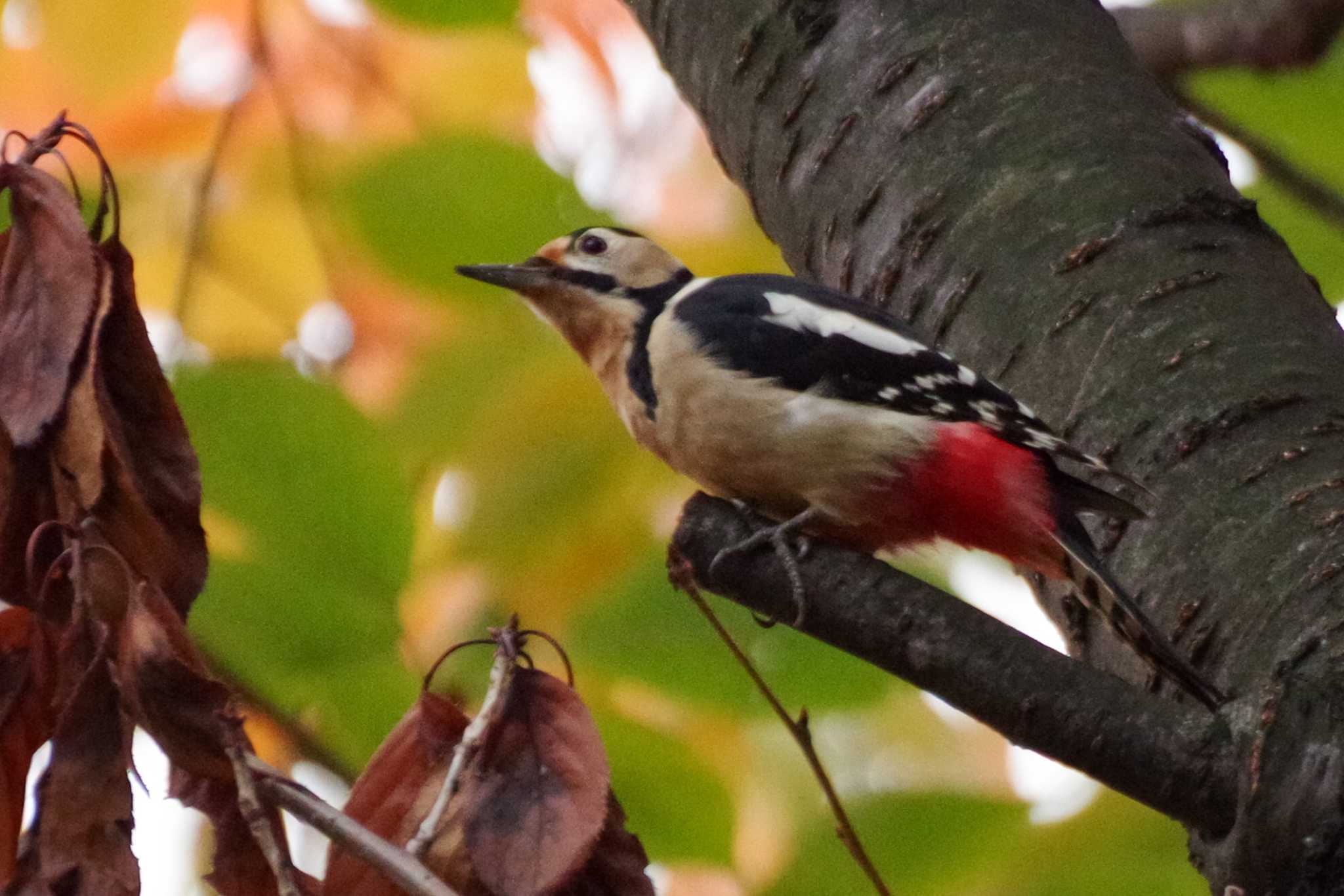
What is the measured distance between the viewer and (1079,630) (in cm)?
256

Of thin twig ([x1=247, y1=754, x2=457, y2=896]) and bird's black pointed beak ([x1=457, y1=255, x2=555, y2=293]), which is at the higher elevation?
thin twig ([x1=247, y1=754, x2=457, y2=896])

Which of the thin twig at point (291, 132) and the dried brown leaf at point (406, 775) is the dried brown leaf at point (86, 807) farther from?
the thin twig at point (291, 132)

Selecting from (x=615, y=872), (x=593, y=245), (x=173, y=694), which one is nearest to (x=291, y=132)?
(x=593, y=245)

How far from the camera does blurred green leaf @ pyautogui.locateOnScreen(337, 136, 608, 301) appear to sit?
2820 millimetres

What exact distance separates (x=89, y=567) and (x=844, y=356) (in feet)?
4.82

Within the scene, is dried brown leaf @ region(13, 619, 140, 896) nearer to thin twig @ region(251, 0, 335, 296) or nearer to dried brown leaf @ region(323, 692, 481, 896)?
dried brown leaf @ region(323, 692, 481, 896)

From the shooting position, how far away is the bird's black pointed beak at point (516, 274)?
2.98 m

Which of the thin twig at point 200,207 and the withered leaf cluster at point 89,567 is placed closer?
the withered leaf cluster at point 89,567

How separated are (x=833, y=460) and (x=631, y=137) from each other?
3.00 meters

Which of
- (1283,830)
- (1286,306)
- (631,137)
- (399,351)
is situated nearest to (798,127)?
(1286,306)

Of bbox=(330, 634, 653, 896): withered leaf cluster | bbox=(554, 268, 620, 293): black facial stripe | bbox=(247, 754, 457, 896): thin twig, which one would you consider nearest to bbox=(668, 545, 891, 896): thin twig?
bbox=(330, 634, 653, 896): withered leaf cluster

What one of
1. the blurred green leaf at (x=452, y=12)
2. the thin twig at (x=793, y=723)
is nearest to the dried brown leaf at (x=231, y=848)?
the thin twig at (x=793, y=723)

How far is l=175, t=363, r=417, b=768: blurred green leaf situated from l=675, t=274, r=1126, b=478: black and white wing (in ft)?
2.16

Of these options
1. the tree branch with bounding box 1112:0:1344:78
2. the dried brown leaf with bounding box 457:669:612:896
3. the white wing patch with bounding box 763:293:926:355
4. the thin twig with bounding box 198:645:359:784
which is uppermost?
the tree branch with bounding box 1112:0:1344:78
